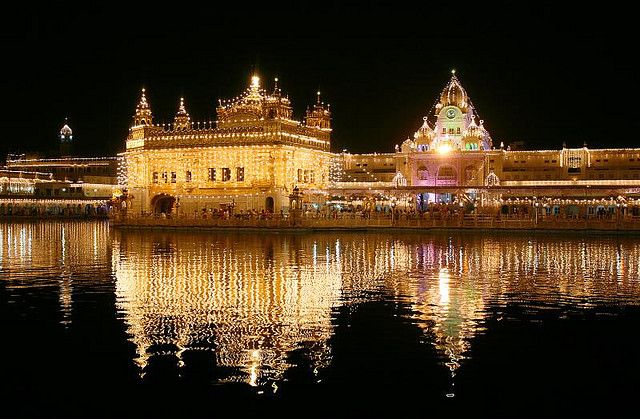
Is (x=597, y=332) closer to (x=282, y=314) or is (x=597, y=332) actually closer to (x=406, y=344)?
(x=406, y=344)

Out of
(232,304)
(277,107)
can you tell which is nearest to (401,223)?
(277,107)

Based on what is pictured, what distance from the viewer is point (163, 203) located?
61625 mm

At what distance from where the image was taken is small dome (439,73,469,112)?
226 feet

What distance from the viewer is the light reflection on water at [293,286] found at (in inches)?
505

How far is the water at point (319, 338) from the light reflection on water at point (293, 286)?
0.21ft

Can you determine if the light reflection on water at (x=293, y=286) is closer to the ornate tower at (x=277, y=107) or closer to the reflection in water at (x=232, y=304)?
the reflection in water at (x=232, y=304)

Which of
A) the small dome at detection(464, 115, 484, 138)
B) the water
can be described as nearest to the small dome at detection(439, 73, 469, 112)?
the small dome at detection(464, 115, 484, 138)

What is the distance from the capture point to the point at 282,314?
1530 centimetres

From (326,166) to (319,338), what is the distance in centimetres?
4888

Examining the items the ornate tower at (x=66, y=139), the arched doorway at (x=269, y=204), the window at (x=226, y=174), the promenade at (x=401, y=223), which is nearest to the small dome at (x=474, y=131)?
the promenade at (x=401, y=223)

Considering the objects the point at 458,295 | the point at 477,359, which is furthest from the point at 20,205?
the point at 477,359

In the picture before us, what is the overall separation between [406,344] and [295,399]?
3174 millimetres

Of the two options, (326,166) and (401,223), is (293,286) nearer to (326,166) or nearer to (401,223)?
(401,223)

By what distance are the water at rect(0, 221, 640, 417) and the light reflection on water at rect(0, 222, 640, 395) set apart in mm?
63
